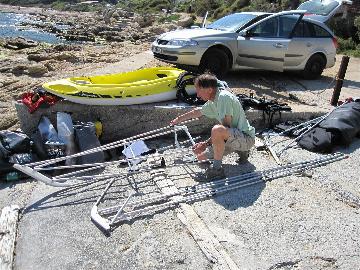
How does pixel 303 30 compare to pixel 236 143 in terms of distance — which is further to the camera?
pixel 303 30

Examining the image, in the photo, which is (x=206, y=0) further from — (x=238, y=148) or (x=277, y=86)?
(x=238, y=148)

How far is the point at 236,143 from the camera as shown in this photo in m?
6.06

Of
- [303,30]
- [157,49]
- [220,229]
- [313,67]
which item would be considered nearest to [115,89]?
[157,49]

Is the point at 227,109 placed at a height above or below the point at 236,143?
above

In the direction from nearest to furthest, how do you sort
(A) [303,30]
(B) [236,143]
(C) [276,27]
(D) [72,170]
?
(B) [236,143]
(D) [72,170]
(C) [276,27]
(A) [303,30]

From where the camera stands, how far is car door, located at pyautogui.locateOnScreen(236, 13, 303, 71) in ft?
36.0

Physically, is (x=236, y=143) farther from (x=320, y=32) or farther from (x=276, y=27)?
(x=320, y=32)

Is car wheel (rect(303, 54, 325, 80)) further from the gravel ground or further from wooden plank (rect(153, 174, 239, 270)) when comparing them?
wooden plank (rect(153, 174, 239, 270))

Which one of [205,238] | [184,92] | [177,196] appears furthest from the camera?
[184,92]

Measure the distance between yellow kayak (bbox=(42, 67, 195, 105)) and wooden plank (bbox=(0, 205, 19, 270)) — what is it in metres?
2.73

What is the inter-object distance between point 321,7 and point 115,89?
31.2 ft

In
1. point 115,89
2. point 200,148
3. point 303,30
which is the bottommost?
point 200,148

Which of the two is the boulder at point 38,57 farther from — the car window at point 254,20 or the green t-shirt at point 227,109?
the green t-shirt at point 227,109

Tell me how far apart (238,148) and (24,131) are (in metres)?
3.85
